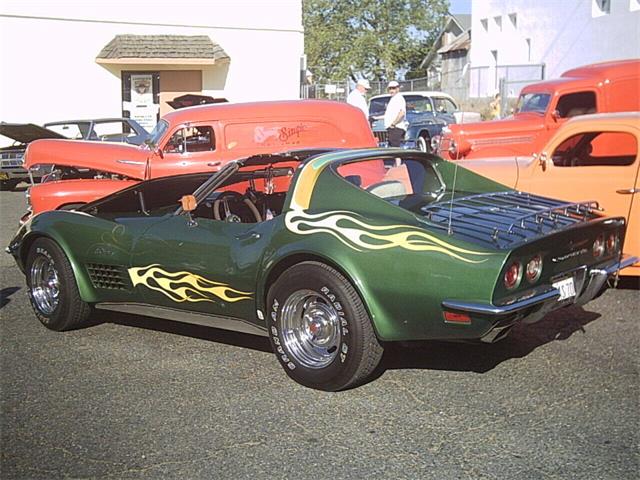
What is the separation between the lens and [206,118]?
9.14 meters

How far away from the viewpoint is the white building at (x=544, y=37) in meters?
26.2

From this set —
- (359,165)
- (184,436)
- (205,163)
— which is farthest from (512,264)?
(205,163)

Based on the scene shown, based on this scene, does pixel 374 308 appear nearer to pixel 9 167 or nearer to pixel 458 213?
pixel 458 213

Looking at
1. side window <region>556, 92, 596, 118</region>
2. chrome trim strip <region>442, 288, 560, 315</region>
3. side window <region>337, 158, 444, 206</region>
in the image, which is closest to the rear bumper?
chrome trim strip <region>442, 288, 560, 315</region>

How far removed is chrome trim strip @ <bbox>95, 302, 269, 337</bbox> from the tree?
162 feet

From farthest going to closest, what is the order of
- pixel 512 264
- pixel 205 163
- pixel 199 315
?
pixel 205 163, pixel 199 315, pixel 512 264

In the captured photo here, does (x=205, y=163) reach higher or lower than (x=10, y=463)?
higher

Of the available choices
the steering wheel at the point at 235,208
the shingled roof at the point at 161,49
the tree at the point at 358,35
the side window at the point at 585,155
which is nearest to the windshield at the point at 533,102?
the side window at the point at 585,155

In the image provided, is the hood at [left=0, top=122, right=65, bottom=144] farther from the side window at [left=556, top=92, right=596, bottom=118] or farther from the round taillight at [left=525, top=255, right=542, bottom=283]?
the round taillight at [left=525, top=255, right=542, bottom=283]

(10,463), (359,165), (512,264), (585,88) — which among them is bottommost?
(10,463)

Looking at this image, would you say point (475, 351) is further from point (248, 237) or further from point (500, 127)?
point (500, 127)

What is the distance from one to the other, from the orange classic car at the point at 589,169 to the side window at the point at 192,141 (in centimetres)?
289

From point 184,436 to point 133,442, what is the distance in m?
0.24

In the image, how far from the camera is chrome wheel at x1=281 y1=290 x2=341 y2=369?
15.0ft
